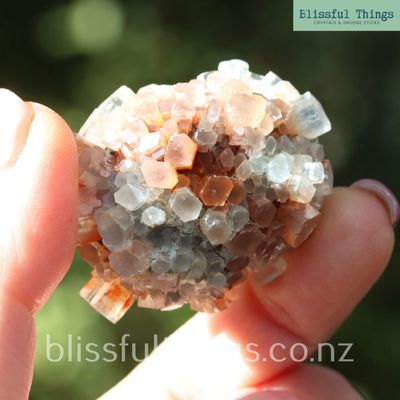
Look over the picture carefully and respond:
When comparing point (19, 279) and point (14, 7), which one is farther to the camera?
point (14, 7)

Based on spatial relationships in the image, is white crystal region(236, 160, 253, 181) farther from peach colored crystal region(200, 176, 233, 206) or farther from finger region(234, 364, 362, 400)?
finger region(234, 364, 362, 400)

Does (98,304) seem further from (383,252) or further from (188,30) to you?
(188,30)

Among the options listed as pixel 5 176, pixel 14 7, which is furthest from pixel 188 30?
pixel 5 176

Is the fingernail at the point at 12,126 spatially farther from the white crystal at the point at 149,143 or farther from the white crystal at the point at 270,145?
the white crystal at the point at 270,145

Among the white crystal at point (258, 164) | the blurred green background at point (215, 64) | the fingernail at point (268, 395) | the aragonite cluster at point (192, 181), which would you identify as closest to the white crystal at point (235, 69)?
the aragonite cluster at point (192, 181)

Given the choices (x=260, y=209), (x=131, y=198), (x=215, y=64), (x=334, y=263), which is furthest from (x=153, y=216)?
(x=215, y=64)
